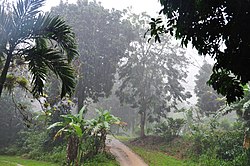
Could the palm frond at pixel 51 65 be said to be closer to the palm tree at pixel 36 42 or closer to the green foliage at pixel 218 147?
the palm tree at pixel 36 42

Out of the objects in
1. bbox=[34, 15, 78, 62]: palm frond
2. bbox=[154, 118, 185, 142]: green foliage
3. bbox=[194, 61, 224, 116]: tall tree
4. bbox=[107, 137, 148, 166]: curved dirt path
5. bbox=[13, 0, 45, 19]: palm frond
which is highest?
bbox=[194, 61, 224, 116]: tall tree

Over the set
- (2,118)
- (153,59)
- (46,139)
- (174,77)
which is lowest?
(46,139)

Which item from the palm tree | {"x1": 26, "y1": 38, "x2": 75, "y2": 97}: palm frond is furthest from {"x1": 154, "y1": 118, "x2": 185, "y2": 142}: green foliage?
{"x1": 26, "y1": 38, "x2": 75, "y2": 97}: palm frond

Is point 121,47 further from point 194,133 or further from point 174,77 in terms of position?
point 194,133

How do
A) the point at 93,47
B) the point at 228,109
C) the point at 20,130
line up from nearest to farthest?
the point at 228,109 < the point at 93,47 < the point at 20,130

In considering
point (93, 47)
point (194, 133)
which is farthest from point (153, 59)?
point (194, 133)

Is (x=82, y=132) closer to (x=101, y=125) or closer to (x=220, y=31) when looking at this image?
(x=101, y=125)

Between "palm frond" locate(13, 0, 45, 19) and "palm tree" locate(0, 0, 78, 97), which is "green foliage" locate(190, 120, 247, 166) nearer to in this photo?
"palm tree" locate(0, 0, 78, 97)

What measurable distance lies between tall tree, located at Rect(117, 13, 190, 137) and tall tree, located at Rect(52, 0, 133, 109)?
66.5 inches

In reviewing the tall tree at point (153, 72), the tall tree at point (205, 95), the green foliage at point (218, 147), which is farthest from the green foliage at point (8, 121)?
the tall tree at point (205, 95)

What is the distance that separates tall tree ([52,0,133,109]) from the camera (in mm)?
19672

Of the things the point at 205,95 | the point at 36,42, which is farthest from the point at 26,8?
the point at 205,95

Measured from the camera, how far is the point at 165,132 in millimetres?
18500

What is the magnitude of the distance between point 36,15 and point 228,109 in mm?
8709
